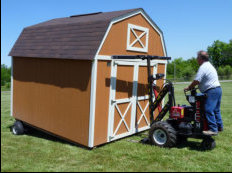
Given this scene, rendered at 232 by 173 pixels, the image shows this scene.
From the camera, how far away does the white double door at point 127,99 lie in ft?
23.2

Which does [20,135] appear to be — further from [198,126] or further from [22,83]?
[198,126]

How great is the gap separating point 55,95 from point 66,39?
1541mm

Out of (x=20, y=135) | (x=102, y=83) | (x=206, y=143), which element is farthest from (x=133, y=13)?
(x=20, y=135)

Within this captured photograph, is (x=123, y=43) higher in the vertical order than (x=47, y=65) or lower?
higher

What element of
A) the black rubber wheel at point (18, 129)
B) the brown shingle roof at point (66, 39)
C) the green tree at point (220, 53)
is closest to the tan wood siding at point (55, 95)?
the brown shingle roof at point (66, 39)

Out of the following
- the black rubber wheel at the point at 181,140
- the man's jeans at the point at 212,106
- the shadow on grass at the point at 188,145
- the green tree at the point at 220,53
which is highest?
the green tree at the point at 220,53

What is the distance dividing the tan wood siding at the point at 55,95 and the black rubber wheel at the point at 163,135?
1.67 m

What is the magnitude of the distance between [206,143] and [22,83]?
18.8 feet

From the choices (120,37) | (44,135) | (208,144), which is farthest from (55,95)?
(208,144)

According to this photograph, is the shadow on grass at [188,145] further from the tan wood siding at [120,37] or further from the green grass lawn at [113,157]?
the tan wood siding at [120,37]

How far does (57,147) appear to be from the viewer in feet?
22.1

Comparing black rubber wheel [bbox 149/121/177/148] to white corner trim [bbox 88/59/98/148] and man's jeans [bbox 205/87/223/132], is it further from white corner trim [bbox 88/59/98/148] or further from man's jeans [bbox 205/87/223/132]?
white corner trim [bbox 88/59/98/148]

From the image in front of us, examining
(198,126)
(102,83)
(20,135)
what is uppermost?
(102,83)

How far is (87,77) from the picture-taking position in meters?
6.48
